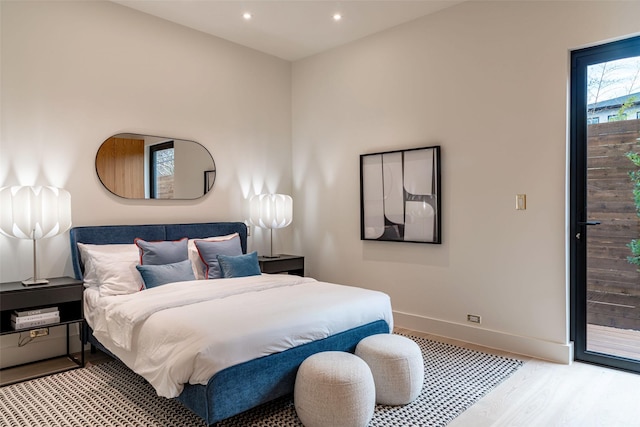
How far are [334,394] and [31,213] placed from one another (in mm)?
2535

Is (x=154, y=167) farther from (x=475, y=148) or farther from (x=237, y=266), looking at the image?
(x=475, y=148)

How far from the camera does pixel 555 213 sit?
3361 mm

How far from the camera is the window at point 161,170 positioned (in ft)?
13.7

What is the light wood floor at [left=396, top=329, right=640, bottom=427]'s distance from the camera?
2.44 metres

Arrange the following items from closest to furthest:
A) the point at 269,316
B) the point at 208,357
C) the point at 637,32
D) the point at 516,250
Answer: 1. the point at 208,357
2. the point at 269,316
3. the point at 637,32
4. the point at 516,250

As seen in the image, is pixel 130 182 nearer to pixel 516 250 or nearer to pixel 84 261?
pixel 84 261

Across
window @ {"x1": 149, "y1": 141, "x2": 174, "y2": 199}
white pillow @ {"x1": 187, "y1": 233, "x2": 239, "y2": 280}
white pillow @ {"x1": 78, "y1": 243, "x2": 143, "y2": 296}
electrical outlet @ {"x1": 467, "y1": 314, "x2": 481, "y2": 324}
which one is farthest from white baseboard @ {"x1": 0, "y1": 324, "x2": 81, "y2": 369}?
electrical outlet @ {"x1": 467, "y1": 314, "x2": 481, "y2": 324}

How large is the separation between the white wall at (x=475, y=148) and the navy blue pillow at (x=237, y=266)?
1.36 m

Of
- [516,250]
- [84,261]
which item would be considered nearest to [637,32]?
[516,250]

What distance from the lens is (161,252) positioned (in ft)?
11.8

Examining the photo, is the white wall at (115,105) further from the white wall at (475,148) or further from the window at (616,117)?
the window at (616,117)

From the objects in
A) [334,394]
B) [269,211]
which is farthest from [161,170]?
[334,394]

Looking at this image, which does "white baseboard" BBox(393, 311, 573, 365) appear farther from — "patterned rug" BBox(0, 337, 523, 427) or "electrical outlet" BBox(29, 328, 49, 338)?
"electrical outlet" BBox(29, 328, 49, 338)

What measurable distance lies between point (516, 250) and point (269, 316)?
7.33ft
